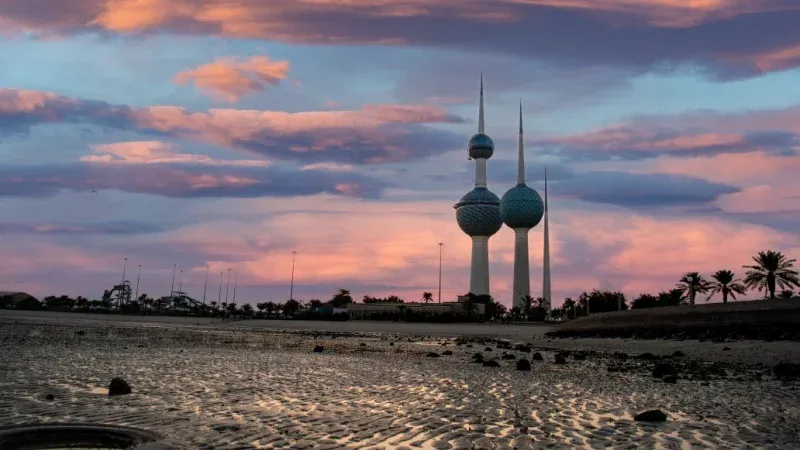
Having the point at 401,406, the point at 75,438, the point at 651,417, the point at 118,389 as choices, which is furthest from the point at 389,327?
the point at 75,438

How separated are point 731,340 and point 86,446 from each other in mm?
36535


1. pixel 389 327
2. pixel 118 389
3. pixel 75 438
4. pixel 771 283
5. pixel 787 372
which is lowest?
pixel 75 438

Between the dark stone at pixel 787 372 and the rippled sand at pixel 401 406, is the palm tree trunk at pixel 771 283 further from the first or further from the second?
the rippled sand at pixel 401 406

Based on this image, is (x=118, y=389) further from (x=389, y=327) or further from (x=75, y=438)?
(x=389, y=327)

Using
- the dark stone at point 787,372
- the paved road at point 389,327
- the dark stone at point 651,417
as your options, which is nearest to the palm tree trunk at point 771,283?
the paved road at point 389,327

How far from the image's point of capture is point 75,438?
8.20 meters

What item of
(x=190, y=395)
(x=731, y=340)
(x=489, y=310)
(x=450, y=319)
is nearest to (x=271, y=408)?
(x=190, y=395)

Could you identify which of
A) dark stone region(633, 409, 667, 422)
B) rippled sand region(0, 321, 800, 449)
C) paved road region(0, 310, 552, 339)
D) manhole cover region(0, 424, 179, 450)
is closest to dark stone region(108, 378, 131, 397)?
rippled sand region(0, 321, 800, 449)

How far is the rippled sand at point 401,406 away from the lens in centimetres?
914

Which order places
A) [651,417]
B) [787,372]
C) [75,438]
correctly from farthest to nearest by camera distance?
[787,372] < [651,417] < [75,438]

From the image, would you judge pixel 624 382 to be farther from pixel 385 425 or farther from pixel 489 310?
pixel 489 310

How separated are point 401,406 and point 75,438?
587cm

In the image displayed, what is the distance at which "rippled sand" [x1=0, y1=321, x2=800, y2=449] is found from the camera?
9141mm

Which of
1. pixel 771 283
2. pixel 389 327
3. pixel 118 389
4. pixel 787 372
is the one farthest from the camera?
pixel 389 327
